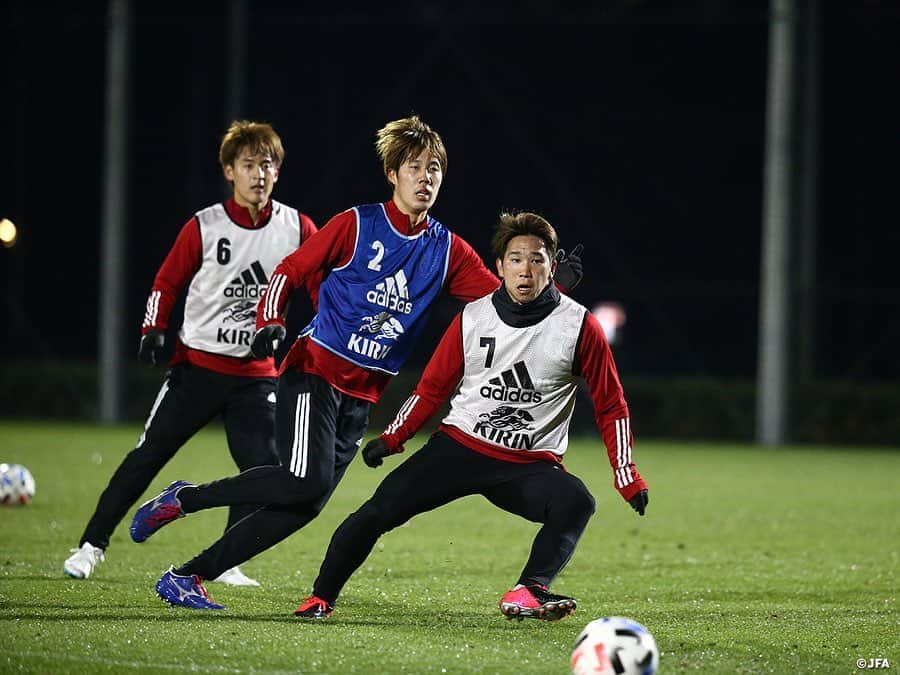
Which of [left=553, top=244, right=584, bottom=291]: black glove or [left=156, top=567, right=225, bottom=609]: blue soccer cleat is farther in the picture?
[left=553, top=244, right=584, bottom=291]: black glove

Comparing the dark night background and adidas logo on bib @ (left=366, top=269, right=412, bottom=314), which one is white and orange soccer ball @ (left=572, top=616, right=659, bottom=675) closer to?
adidas logo on bib @ (left=366, top=269, right=412, bottom=314)

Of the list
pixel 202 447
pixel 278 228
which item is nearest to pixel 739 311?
pixel 202 447

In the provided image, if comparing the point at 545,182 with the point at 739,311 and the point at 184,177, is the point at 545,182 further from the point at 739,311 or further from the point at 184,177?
the point at 184,177

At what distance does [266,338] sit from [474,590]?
1.89 meters

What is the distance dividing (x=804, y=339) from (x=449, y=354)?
49.6 feet

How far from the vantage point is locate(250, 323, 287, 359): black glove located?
6489 millimetres

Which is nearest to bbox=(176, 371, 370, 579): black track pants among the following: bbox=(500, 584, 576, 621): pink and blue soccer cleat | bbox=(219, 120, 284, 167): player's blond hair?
bbox=(500, 584, 576, 621): pink and blue soccer cleat

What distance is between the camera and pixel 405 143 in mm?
6699

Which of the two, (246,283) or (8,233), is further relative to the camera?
(8,233)

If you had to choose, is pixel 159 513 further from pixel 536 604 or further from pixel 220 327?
pixel 536 604

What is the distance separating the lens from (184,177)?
2297cm

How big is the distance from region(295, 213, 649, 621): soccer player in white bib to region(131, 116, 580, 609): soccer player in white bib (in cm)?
27

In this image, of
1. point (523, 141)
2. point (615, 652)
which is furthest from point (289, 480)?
point (523, 141)

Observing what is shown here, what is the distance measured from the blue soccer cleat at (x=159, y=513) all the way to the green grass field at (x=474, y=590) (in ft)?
1.06
